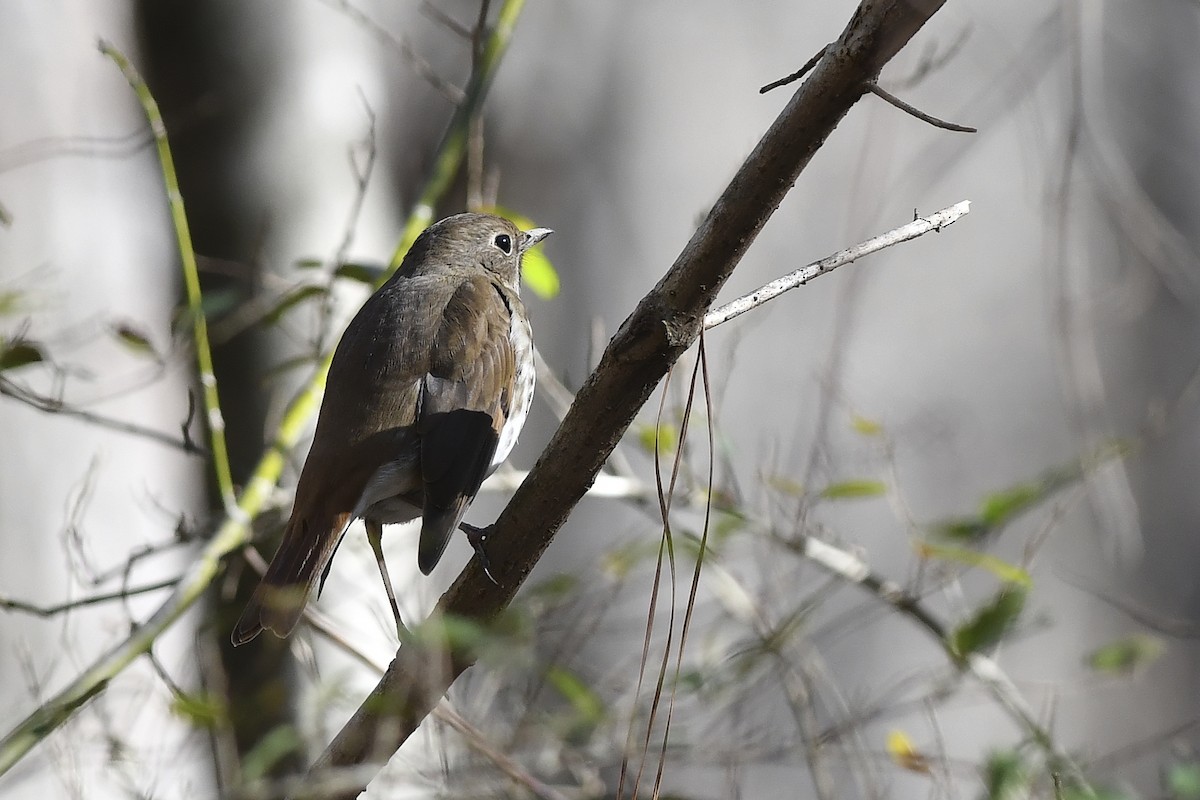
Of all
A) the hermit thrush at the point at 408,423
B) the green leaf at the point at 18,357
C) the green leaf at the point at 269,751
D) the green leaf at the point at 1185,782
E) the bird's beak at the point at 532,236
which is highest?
the bird's beak at the point at 532,236

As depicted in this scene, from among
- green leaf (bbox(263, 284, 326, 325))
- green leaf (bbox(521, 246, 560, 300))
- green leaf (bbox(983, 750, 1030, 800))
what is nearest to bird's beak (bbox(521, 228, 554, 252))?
green leaf (bbox(521, 246, 560, 300))

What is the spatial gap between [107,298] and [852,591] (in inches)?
96.0

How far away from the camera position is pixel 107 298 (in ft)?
10.9

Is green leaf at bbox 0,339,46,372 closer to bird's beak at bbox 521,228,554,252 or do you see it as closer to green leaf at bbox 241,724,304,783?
→ green leaf at bbox 241,724,304,783

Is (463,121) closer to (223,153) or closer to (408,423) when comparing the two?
(408,423)

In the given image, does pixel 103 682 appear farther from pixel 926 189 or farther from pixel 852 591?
pixel 926 189

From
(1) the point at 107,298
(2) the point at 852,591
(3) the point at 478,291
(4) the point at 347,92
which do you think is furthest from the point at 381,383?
(2) the point at 852,591

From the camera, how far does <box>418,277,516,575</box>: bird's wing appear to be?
203cm

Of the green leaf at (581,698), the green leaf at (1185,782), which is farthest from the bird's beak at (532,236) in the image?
the green leaf at (1185,782)

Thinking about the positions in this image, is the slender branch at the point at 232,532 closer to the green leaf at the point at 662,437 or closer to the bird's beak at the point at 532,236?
the bird's beak at the point at 532,236

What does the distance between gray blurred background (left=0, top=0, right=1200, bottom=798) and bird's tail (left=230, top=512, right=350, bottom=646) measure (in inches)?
37.2

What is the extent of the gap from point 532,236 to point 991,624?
1329 mm

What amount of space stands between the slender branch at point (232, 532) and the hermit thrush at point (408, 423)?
266mm

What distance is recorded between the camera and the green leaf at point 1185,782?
5.77 ft
